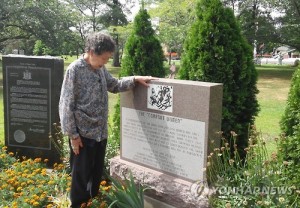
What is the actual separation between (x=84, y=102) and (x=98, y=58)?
44 cm

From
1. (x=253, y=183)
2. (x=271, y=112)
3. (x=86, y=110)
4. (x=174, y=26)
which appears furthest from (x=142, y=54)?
(x=174, y=26)

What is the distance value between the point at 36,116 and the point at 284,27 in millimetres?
22840

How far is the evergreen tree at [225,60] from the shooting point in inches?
159

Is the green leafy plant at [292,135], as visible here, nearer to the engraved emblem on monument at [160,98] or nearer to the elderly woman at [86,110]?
the engraved emblem on monument at [160,98]

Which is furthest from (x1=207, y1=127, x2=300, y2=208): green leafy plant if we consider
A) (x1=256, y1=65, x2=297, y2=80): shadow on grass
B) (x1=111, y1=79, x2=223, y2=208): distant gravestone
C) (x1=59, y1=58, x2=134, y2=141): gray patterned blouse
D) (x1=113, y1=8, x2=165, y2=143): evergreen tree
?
(x1=256, y1=65, x2=297, y2=80): shadow on grass

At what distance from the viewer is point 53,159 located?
5.50 m

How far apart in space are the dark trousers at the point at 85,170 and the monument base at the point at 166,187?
0.38 metres

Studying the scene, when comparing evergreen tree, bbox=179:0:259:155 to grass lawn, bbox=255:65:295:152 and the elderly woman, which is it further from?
the elderly woman

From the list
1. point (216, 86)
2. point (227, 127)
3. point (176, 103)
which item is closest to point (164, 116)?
point (176, 103)

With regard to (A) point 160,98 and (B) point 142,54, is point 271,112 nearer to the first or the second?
(B) point 142,54

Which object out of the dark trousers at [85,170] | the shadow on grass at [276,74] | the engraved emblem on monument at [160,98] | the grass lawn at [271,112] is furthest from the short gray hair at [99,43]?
the shadow on grass at [276,74]

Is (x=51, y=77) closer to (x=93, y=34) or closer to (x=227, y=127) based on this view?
(x=93, y=34)

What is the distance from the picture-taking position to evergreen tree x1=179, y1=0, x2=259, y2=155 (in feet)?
13.2

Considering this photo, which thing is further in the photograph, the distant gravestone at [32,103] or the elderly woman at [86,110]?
the distant gravestone at [32,103]
